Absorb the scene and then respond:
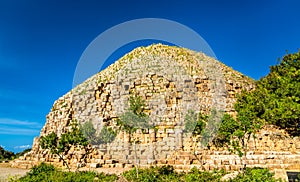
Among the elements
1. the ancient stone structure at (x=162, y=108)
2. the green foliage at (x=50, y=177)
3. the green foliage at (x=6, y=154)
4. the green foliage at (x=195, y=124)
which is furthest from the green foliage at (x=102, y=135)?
the green foliage at (x=6, y=154)

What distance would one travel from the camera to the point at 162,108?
28.0 metres

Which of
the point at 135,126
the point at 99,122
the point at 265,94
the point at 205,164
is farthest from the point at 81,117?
the point at 265,94

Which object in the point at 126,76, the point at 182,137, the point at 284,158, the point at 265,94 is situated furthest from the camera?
the point at 126,76

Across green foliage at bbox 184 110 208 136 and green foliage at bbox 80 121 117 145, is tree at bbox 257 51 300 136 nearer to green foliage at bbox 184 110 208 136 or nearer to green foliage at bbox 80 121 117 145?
green foliage at bbox 184 110 208 136

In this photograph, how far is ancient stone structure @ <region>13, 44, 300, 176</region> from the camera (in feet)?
77.8

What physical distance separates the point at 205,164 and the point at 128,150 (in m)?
7.96

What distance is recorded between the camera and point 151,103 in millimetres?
28266

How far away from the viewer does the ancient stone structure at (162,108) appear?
77.8ft

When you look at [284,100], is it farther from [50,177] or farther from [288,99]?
[50,177]

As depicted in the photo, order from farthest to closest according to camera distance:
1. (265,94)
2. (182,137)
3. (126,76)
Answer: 1. (126,76)
2. (182,137)
3. (265,94)

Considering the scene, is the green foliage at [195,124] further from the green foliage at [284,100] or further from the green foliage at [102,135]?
the green foliage at [102,135]

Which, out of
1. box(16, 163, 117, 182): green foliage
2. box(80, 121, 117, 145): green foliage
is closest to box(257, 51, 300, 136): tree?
box(16, 163, 117, 182): green foliage

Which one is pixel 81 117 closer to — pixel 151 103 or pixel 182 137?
pixel 151 103

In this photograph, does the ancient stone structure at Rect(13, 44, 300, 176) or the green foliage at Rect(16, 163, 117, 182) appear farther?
the ancient stone structure at Rect(13, 44, 300, 176)
